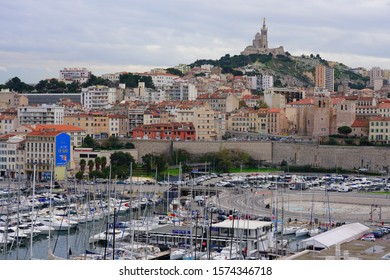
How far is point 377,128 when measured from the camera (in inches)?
1123

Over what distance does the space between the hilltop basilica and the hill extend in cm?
67

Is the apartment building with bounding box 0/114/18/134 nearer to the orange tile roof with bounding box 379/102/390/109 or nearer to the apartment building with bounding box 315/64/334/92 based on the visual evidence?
the orange tile roof with bounding box 379/102/390/109

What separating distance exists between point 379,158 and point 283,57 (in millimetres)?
37539

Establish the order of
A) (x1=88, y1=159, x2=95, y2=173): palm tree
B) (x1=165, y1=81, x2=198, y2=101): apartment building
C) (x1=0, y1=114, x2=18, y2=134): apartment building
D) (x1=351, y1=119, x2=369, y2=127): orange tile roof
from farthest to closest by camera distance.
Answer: (x1=165, y1=81, x2=198, y2=101): apartment building → (x1=0, y1=114, x2=18, y2=134): apartment building → (x1=351, y1=119, x2=369, y2=127): orange tile roof → (x1=88, y1=159, x2=95, y2=173): palm tree

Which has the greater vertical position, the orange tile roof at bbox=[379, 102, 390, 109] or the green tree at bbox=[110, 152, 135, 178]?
the orange tile roof at bbox=[379, 102, 390, 109]

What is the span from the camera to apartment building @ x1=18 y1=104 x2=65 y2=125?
31719 millimetres

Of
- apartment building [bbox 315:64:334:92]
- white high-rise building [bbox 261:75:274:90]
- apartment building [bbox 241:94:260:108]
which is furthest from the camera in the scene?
apartment building [bbox 315:64:334:92]

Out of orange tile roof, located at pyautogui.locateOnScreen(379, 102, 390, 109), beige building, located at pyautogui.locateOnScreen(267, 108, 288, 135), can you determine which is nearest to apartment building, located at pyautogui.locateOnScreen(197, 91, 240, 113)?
beige building, located at pyautogui.locateOnScreen(267, 108, 288, 135)

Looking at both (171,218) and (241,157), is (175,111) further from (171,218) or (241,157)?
(171,218)

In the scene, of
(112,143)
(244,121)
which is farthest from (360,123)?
(112,143)

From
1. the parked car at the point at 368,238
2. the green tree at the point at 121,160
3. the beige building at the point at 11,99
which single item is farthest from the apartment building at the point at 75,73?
the parked car at the point at 368,238

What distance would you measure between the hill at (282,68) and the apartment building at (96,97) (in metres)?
18.0

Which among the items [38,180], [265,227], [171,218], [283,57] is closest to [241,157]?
[38,180]

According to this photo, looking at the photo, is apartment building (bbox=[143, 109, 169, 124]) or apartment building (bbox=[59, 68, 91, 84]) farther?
apartment building (bbox=[59, 68, 91, 84])
